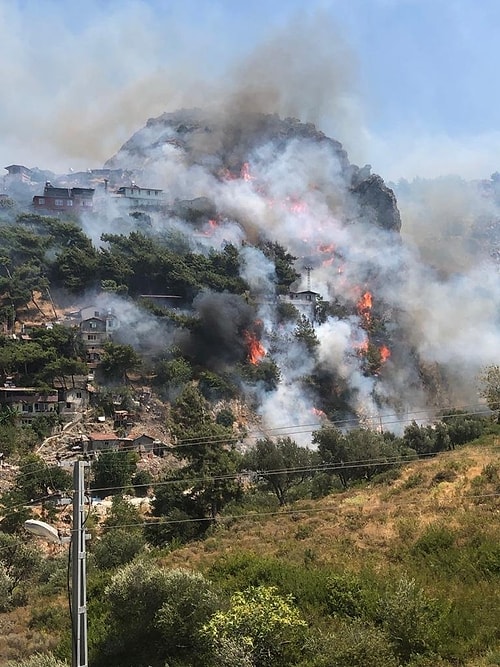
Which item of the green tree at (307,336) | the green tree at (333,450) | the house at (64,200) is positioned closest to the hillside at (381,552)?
the green tree at (333,450)

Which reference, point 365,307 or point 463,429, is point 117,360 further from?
point 365,307

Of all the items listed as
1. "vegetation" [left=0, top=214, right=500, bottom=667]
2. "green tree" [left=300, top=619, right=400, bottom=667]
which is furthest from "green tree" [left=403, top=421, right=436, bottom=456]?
"green tree" [left=300, top=619, right=400, bottom=667]

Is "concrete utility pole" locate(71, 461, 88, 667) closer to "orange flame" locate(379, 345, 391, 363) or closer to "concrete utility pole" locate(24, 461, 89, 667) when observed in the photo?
"concrete utility pole" locate(24, 461, 89, 667)

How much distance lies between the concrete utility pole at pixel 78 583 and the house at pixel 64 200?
10057cm

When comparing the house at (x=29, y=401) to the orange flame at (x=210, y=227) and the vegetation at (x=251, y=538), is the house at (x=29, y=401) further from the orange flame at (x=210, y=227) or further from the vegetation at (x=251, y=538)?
the orange flame at (x=210, y=227)

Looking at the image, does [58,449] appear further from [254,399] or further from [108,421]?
[254,399]

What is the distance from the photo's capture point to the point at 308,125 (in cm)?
13325

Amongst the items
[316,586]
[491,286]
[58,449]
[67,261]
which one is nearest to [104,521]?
[58,449]

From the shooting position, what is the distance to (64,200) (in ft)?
348

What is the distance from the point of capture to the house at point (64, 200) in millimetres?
104875

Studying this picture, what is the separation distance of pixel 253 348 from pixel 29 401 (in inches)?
1202

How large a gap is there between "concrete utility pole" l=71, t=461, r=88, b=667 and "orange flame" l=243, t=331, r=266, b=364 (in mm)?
64785

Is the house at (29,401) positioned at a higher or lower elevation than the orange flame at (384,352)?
lower

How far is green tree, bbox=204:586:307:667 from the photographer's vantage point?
13367 millimetres
